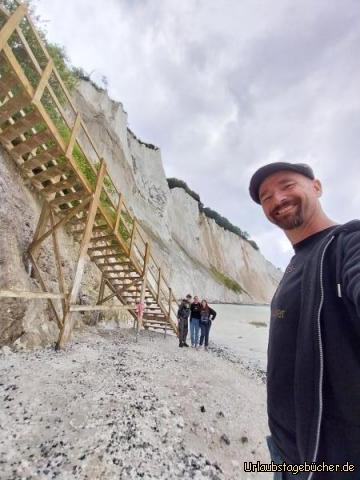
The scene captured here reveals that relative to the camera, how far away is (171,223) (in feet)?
129

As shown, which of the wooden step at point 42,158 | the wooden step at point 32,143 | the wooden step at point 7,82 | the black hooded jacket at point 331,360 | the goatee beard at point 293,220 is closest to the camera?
the black hooded jacket at point 331,360

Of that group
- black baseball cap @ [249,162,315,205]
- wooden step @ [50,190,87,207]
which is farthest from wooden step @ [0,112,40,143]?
black baseball cap @ [249,162,315,205]

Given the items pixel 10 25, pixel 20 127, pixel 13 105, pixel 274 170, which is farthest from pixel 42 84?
pixel 274 170

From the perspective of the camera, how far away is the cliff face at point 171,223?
25578mm

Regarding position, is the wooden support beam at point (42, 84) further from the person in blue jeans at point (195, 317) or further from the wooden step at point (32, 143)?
the person in blue jeans at point (195, 317)

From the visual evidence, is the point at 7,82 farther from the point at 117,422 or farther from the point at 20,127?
the point at 117,422

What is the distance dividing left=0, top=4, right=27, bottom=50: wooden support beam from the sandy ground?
5250 millimetres

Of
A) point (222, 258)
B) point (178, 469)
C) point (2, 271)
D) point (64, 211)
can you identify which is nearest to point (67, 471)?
point (178, 469)

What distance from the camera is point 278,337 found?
1358mm

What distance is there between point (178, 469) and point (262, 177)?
2.96 metres

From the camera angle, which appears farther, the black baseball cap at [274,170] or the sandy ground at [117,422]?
the sandy ground at [117,422]

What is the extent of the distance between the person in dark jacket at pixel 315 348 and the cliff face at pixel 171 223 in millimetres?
24298

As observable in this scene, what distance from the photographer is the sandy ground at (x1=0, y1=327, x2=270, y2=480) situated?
7.87 ft

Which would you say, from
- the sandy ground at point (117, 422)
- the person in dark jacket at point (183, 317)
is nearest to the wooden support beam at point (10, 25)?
the sandy ground at point (117, 422)
